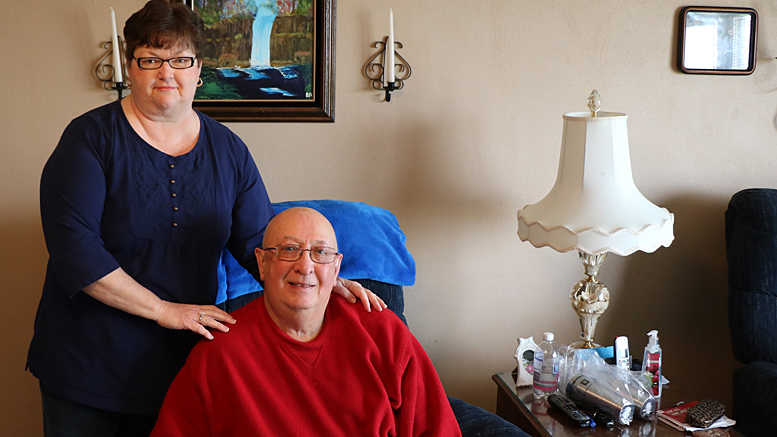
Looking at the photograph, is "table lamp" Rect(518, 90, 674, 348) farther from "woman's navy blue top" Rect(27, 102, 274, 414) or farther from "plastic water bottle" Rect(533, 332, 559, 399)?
"woman's navy blue top" Rect(27, 102, 274, 414)

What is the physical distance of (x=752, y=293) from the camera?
6.49 feet

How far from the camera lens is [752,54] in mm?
2148

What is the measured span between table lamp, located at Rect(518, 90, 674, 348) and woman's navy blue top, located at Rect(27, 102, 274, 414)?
0.97 meters

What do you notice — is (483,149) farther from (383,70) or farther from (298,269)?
(298,269)

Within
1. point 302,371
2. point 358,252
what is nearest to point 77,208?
point 302,371

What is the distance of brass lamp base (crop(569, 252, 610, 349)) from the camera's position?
1933 millimetres

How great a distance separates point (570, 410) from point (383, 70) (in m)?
1.25

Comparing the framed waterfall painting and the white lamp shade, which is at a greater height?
the framed waterfall painting

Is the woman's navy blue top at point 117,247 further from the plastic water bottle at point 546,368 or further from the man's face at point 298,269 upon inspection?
the plastic water bottle at point 546,368

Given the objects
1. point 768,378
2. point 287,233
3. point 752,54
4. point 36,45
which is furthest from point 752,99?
point 36,45

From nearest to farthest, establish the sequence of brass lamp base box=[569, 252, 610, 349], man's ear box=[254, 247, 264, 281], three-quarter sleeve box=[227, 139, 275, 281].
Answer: man's ear box=[254, 247, 264, 281], three-quarter sleeve box=[227, 139, 275, 281], brass lamp base box=[569, 252, 610, 349]

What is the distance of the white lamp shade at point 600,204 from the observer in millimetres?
1720

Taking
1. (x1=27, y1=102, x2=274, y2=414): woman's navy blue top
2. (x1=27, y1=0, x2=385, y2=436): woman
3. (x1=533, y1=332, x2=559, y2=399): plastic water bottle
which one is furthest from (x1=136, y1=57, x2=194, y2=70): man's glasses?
(x1=533, y1=332, x2=559, y2=399): plastic water bottle

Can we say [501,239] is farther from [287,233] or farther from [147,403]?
[147,403]
